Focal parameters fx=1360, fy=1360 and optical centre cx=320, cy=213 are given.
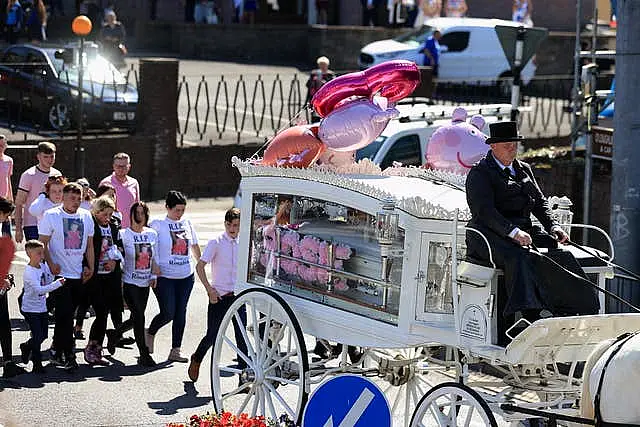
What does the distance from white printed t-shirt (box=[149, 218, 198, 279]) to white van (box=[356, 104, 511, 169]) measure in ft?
18.0

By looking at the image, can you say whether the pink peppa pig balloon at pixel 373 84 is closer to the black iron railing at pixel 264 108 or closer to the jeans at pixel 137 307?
the jeans at pixel 137 307

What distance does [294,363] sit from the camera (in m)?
10.6

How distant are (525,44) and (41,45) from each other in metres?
11.1

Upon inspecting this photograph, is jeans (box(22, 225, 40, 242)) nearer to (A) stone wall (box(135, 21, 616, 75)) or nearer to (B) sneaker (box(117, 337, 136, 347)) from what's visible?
(B) sneaker (box(117, 337, 136, 347))

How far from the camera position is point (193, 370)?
12789 millimetres

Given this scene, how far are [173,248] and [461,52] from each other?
22100 millimetres

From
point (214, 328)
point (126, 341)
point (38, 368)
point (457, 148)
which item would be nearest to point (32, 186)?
point (126, 341)

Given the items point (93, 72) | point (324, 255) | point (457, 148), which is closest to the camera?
point (324, 255)

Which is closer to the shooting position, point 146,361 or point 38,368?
point 38,368

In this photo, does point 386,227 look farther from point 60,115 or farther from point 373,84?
point 60,115

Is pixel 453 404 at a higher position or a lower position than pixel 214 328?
higher

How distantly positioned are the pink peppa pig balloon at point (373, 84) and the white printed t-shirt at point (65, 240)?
3.46 metres

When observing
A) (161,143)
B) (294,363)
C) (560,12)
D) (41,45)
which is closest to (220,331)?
(294,363)

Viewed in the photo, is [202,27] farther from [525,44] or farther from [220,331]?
[220,331]
